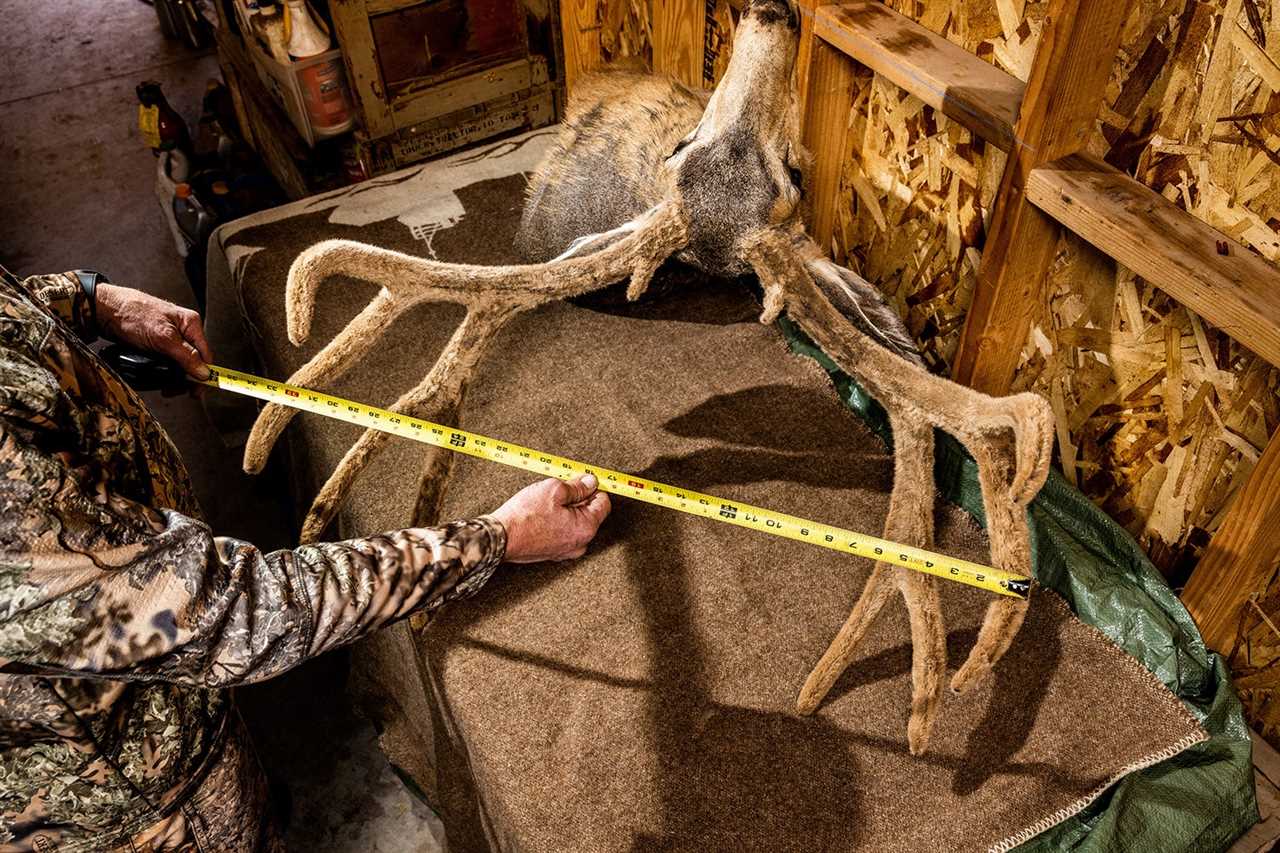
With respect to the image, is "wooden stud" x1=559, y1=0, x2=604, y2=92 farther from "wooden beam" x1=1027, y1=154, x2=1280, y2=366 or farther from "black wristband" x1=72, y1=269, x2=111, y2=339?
"wooden beam" x1=1027, y1=154, x2=1280, y2=366

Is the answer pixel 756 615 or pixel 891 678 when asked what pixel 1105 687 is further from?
pixel 756 615

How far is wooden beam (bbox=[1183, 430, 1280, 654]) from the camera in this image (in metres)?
1.57

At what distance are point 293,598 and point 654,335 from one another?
137cm

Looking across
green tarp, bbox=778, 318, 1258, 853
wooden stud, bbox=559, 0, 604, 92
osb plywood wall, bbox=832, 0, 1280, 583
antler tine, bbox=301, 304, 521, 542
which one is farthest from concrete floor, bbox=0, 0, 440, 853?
osb plywood wall, bbox=832, 0, 1280, 583

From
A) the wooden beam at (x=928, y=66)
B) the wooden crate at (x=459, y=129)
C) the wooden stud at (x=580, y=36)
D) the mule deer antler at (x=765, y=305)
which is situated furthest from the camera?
the wooden crate at (x=459, y=129)

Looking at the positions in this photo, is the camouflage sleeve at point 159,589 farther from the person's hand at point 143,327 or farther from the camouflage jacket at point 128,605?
the person's hand at point 143,327

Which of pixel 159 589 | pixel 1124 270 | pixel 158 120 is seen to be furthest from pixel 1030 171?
pixel 158 120

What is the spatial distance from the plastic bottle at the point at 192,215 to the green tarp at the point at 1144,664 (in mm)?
3029

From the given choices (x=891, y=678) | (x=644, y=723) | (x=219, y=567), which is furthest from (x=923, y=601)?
(x=219, y=567)

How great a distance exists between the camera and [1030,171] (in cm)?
172

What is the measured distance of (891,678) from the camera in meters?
1.77

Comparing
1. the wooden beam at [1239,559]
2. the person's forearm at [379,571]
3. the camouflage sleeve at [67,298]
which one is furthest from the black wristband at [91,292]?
the wooden beam at [1239,559]

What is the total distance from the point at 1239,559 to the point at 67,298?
243cm

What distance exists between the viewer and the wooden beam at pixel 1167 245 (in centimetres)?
145
